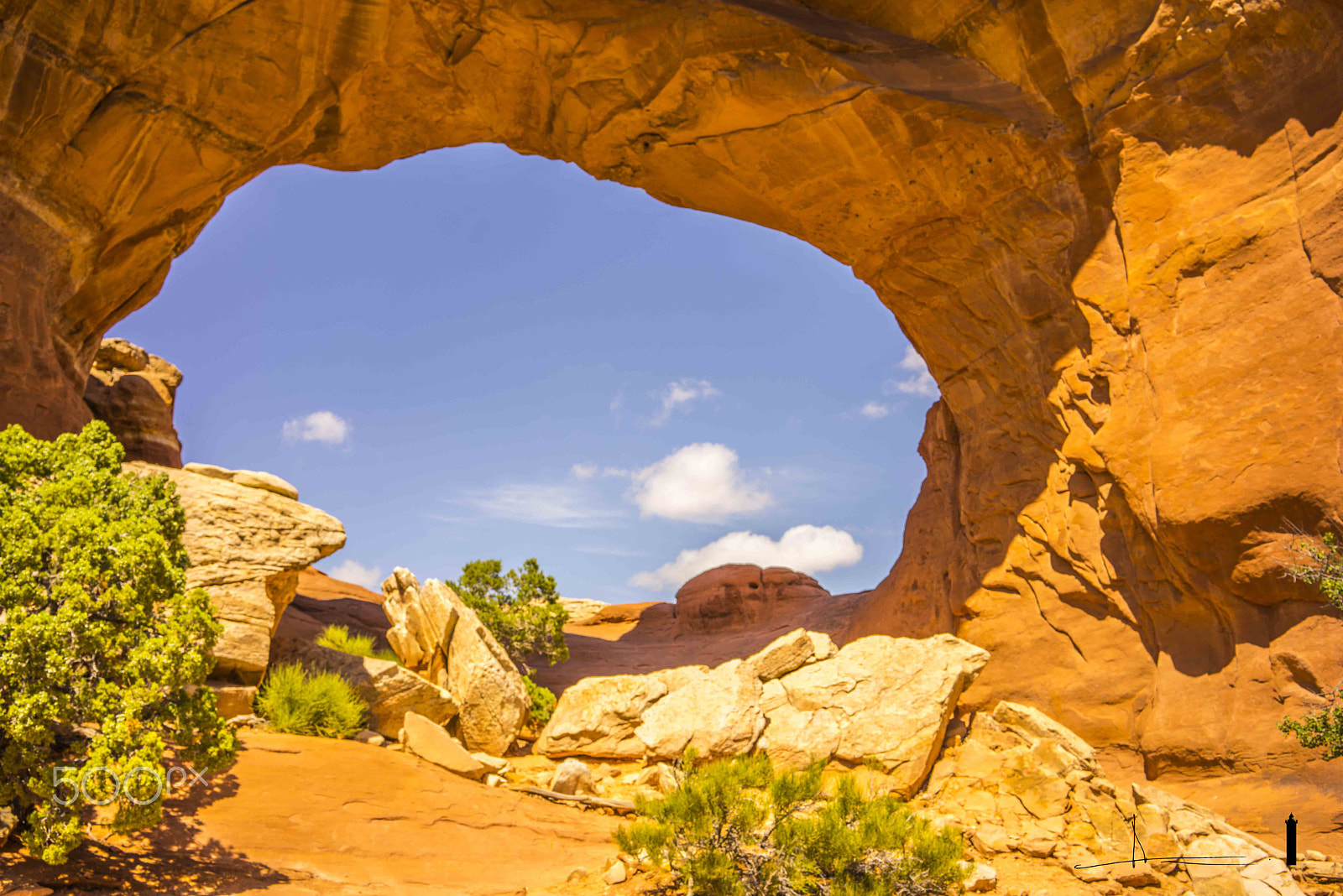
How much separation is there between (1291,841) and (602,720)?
31.9 ft

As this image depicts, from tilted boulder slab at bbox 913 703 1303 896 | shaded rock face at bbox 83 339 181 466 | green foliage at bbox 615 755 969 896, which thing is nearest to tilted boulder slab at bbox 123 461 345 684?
shaded rock face at bbox 83 339 181 466

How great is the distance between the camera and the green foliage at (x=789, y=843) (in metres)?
7.06

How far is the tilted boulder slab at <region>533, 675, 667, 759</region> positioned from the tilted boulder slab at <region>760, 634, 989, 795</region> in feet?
7.50

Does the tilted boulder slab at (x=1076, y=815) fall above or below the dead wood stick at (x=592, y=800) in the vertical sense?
above

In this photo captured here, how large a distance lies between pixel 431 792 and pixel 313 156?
1209 centimetres

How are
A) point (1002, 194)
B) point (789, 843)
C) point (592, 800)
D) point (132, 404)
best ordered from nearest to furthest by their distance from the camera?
1. point (789, 843)
2. point (592, 800)
3. point (1002, 194)
4. point (132, 404)

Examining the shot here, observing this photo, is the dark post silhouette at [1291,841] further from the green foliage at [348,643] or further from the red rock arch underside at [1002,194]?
the green foliage at [348,643]

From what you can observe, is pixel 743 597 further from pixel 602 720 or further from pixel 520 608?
pixel 602 720

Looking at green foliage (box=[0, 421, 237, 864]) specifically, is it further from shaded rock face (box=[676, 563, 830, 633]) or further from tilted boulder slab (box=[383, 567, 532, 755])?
shaded rock face (box=[676, 563, 830, 633])

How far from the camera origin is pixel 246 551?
12.5 m

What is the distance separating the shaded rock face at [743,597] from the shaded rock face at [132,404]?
19612 mm

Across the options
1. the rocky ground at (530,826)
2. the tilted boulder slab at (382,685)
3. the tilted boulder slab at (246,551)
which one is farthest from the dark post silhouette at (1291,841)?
the tilted boulder slab at (246,551)

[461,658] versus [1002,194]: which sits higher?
[1002,194]

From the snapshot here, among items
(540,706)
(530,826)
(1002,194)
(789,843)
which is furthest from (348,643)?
(1002,194)
